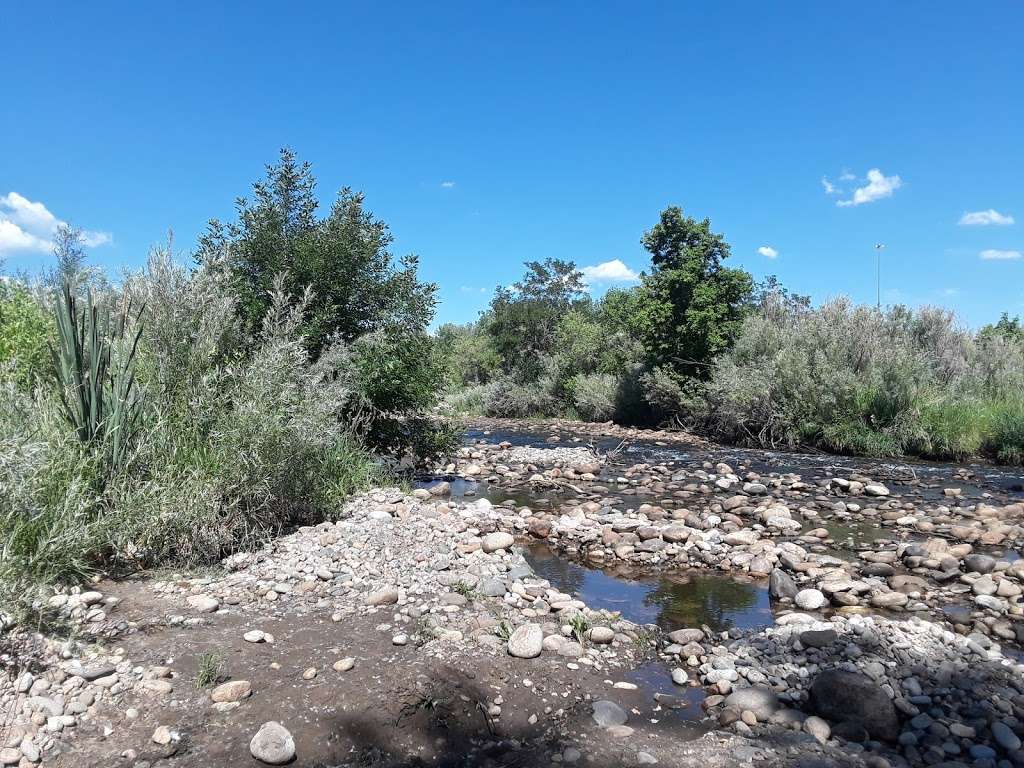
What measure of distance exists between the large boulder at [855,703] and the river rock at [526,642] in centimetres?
203

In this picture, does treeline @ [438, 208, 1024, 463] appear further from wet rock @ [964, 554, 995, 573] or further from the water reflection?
wet rock @ [964, 554, 995, 573]

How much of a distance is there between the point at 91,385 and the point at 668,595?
6.40 m

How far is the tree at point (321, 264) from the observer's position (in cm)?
1194

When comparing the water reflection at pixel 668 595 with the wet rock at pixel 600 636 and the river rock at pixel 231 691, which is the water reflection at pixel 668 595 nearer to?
the wet rock at pixel 600 636

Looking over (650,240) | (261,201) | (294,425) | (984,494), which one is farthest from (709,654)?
(650,240)

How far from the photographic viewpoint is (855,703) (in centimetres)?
435

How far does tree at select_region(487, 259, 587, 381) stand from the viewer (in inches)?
1315

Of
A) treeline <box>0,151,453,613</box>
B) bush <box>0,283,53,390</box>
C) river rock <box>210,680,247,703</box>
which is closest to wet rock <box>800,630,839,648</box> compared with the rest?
river rock <box>210,680,247,703</box>

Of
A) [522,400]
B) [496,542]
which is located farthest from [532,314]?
[496,542]

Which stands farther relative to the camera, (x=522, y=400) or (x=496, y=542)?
(x=522, y=400)

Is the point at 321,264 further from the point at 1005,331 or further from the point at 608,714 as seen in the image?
the point at 1005,331

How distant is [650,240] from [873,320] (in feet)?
25.9

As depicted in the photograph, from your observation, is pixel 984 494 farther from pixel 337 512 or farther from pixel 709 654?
pixel 337 512

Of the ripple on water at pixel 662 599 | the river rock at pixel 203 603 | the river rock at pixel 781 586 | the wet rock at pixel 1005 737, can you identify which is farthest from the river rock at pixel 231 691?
the river rock at pixel 781 586
